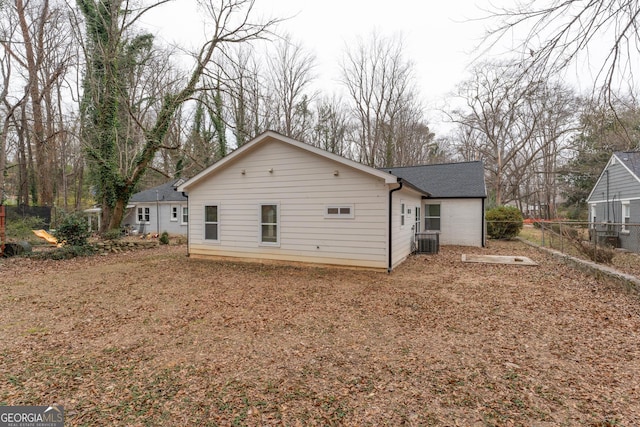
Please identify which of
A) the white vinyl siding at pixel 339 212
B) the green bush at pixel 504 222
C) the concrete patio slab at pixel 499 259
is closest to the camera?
the white vinyl siding at pixel 339 212

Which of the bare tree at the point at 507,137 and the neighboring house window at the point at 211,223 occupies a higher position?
the bare tree at the point at 507,137

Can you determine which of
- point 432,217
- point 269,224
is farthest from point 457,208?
point 269,224

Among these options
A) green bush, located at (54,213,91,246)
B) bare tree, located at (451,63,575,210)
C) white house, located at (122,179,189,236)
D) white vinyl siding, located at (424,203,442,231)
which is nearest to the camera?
green bush, located at (54,213,91,246)

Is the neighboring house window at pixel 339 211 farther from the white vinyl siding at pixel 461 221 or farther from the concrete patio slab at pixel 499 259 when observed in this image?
the white vinyl siding at pixel 461 221

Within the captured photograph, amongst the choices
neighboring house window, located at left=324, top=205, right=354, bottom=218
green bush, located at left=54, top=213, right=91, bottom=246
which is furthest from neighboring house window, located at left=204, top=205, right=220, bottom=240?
green bush, located at left=54, top=213, right=91, bottom=246

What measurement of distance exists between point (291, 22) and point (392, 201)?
8998mm

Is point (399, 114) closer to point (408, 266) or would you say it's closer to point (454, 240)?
point (454, 240)

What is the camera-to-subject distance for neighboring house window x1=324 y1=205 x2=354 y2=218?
844 centimetres

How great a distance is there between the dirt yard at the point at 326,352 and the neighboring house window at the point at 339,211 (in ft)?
6.49

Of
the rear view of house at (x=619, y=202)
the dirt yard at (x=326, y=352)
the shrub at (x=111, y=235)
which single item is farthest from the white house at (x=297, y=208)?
the rear view of house at (x=619, y=202)

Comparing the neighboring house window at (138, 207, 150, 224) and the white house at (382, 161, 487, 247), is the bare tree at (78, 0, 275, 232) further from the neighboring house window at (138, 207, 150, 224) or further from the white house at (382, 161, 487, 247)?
the white house at (382, 161, 487, 247)

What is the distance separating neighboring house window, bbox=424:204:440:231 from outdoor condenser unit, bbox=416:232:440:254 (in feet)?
9.26

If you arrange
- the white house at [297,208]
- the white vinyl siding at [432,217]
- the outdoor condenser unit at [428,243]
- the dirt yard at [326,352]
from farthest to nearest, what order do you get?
the white vinyl siding at [432,217] → the outdoor condenser unit at [428,243] → the white house at [297,208] → the dirt yard at [326,352]

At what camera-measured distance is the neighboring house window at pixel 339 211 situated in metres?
8.44
